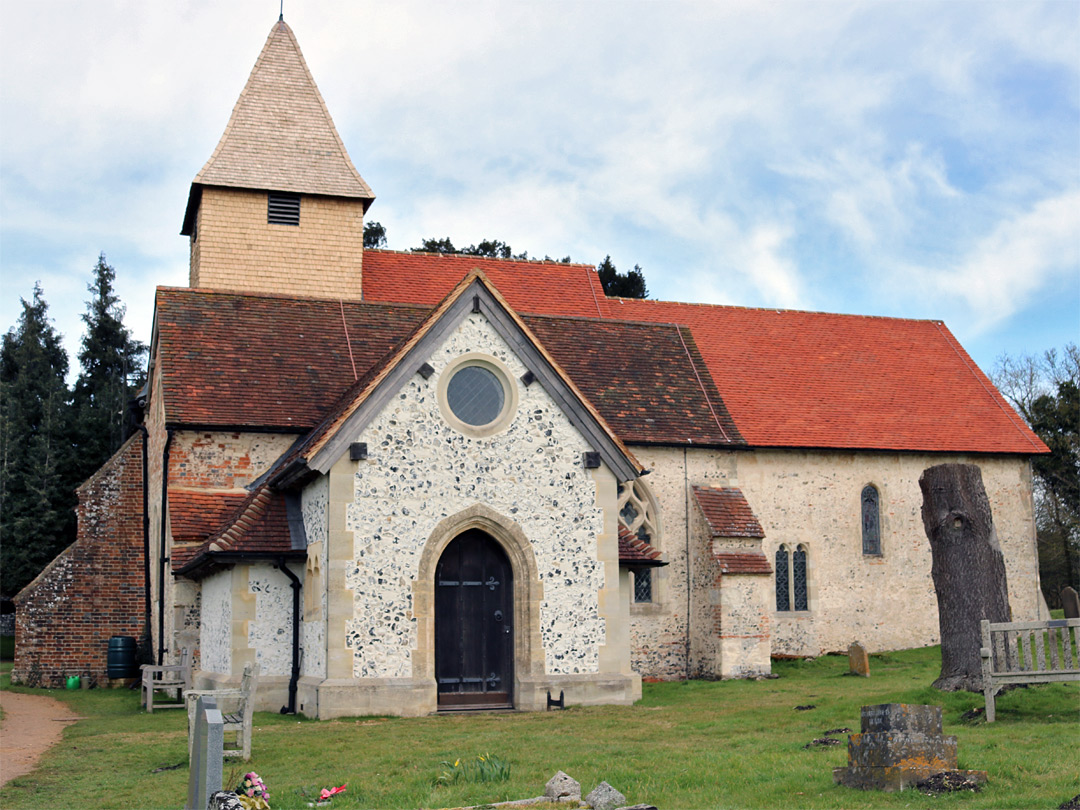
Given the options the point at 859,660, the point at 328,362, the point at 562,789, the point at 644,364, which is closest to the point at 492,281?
the point at 644,364

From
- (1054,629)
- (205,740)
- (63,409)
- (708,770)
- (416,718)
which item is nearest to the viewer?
(205,740)

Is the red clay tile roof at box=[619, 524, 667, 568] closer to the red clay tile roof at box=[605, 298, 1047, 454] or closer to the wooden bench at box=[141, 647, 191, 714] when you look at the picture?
the red clay tile roof at box=[605, 298, 1047, 454]

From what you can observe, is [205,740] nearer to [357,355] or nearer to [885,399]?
[357,355]

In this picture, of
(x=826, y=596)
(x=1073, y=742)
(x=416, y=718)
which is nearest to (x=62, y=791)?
(x=416, y=718)

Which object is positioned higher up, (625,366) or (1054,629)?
(625,366)

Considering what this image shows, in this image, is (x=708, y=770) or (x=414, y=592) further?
(x=414, y=592)

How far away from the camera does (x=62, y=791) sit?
1127cm

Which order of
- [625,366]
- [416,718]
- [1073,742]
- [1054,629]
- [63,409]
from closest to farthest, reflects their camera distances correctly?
[1073,742] < [1054,629] < [416,718] < [625,366] < [63,409]

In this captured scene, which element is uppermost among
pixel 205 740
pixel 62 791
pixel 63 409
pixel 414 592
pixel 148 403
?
pixel 63 409

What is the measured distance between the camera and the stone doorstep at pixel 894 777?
9547 millimetres

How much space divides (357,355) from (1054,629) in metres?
14.6

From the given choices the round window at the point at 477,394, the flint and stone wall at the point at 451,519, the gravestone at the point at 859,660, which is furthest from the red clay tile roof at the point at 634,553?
the gravestone at the point at 859,660

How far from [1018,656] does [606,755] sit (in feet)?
17.5

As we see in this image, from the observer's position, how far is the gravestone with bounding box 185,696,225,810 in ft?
29.9
